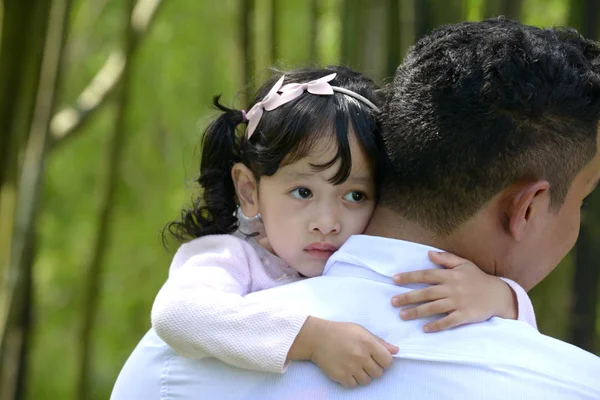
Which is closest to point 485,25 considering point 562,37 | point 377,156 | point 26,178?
point 562,37

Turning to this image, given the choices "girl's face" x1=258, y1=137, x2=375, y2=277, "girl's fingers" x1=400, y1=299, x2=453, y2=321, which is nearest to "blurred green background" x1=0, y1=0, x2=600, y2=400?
"girl's face" x1=258, y1=137, x2=375, y2=277

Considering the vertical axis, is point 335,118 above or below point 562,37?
below

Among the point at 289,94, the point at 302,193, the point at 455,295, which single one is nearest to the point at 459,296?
the point at 455,295

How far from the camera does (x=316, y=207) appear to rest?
1.57m

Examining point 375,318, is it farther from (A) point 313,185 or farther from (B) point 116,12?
(B) point 116,12

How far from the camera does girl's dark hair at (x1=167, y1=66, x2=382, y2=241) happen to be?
5.06 ft

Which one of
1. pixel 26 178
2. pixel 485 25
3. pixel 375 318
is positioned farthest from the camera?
pixel 26 178

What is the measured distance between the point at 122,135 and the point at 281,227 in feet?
8.03

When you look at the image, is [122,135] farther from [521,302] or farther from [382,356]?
[382,356]

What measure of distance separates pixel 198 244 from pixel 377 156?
30cm

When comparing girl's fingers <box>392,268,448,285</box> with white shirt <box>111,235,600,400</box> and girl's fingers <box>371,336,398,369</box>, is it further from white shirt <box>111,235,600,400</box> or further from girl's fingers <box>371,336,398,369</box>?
girl's fingers <box>371,336,398,369</box>

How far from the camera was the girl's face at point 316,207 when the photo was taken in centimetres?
154

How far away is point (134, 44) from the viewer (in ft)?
11.9

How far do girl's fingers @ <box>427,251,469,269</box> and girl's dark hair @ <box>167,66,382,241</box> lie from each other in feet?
0.64
